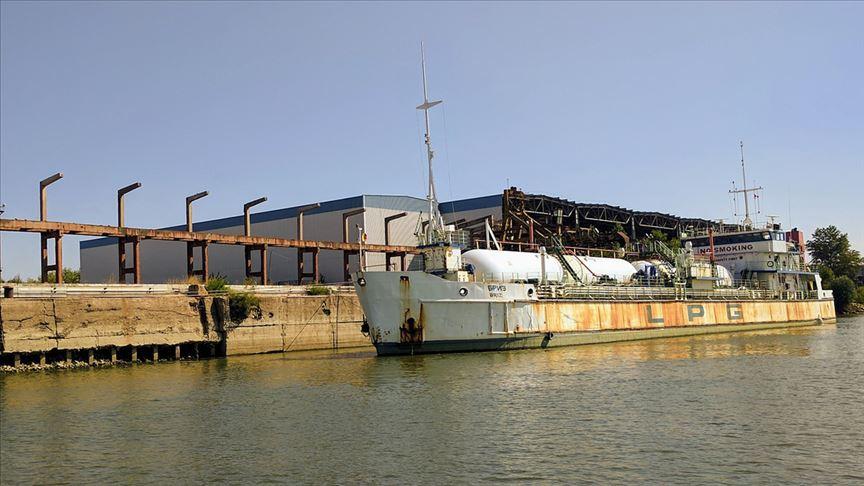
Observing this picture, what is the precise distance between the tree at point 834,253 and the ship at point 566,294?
5263 cm

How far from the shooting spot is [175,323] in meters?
45.0

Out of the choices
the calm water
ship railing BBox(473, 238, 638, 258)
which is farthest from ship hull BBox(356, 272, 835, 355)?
ship railing BBox(473, 238, 638, 258)

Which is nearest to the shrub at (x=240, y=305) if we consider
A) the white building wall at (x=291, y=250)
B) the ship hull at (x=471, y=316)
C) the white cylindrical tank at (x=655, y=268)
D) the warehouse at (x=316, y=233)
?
the ship hull at (x=471, y=316)

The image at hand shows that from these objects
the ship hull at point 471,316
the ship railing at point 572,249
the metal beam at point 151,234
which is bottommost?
the ship hull at point 471,316

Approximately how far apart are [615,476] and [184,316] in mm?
34264

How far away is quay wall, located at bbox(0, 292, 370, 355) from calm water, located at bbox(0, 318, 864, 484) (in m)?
3.62

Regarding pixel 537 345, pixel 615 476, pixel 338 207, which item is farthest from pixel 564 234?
pixel 615 476

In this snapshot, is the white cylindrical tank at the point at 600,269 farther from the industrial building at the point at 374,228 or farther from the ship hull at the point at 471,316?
the industrial building at the point at 374,228

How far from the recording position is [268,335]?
49438 mm

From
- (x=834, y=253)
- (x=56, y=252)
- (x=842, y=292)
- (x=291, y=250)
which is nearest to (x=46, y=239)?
(x=56, y=252)

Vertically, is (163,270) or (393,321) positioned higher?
(163,270)

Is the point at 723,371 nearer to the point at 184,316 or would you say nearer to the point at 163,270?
the point at 184,316

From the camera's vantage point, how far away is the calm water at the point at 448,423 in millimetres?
17312

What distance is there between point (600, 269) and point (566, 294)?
38.5 feet
